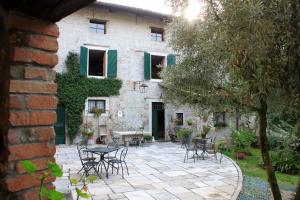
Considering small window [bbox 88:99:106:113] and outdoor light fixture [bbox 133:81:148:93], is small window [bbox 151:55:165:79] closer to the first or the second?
outdoor light fixture [bbox 133:81:148:93]

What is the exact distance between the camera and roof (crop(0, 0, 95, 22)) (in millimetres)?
1642

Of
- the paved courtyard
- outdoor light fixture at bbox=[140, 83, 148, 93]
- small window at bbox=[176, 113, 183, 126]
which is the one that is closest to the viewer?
the paved courtyard

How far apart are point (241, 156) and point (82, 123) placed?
7736 millimetres

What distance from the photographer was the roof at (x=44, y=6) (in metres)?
1.64

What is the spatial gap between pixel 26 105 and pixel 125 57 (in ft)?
46.3

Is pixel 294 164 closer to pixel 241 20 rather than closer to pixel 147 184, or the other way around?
pixel 147 184

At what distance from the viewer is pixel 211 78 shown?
533 cm

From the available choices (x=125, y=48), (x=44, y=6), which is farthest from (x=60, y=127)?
(x=44, y=6)

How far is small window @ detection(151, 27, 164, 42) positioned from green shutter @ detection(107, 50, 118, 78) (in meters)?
2.86

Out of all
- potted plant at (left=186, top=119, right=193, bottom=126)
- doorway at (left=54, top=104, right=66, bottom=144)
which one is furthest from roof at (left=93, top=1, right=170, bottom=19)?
potted plant at (left=186, top=119, right=193, bottom=126)

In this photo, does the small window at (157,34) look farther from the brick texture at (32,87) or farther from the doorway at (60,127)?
the brick texture at (32,87)

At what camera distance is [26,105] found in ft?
5.56

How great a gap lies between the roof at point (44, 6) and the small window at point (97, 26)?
13.8m

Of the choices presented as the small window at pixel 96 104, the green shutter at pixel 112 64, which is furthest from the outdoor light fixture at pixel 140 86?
the small window at pixel 96 104
